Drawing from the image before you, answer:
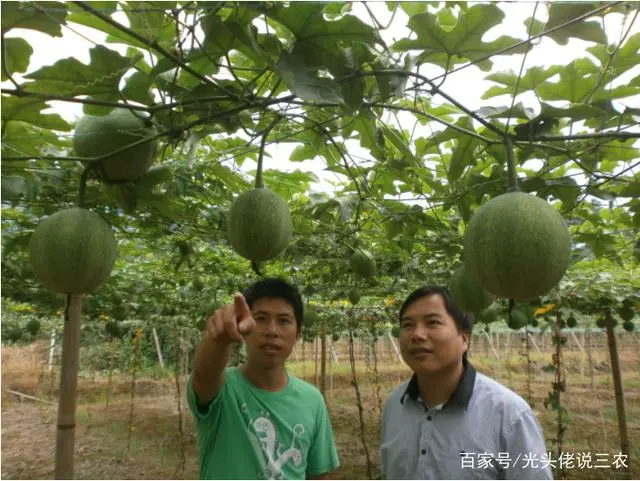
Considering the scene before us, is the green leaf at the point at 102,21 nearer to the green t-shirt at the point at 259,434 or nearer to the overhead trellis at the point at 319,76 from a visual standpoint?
the overhead trellis at the point at 319,76

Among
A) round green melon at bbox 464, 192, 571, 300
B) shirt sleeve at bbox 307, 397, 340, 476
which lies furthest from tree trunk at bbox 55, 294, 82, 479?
round green melon at bbox 464, 192, 571, 300

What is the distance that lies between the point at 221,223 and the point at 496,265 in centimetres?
266

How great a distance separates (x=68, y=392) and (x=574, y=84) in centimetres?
401

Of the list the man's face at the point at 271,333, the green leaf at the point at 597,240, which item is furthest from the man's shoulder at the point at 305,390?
the green leaf at the point at 597,240

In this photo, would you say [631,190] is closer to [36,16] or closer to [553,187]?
[553,187]

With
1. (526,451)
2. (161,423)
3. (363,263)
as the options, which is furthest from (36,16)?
(161,423)

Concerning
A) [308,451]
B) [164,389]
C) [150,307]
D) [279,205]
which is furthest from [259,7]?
[164,389]

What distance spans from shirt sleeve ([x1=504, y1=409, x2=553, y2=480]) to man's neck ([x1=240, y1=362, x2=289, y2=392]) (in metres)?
1.03

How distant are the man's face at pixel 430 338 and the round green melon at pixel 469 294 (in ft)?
0.29

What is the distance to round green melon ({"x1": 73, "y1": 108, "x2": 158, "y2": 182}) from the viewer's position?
6.43 ft

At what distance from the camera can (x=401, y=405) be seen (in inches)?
106

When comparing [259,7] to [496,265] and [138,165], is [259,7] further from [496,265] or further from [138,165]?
[496,265]

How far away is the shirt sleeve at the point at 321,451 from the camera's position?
2506 mm

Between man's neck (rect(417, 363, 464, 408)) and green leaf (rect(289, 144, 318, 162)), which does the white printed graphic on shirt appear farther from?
green leaf (rect(289, 144, 318, 162))
